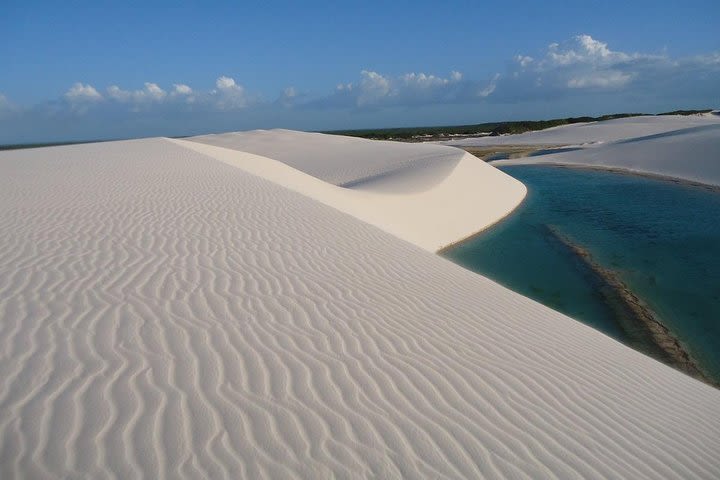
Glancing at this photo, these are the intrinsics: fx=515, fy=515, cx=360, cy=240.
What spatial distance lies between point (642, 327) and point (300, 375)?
573cm

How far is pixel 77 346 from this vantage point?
12.6ft

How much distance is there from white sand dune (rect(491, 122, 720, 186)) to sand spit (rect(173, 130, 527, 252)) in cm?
851

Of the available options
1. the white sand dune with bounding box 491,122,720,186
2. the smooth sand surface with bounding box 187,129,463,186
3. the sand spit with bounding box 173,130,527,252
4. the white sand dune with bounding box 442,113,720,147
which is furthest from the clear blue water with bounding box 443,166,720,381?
the white sand dune with bounding box 442,113,720,147

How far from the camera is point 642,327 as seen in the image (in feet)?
23.9

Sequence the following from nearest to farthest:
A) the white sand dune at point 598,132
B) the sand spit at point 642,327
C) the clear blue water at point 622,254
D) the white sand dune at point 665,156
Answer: the sand spit at point 642,327, the clear blue water at point 622,254, the white sand dune at point 665,156, the white sand dune at point 598,132

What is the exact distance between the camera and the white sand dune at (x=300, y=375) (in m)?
2.87

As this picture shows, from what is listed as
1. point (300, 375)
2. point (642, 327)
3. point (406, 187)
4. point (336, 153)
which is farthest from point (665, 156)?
point (300, 375)

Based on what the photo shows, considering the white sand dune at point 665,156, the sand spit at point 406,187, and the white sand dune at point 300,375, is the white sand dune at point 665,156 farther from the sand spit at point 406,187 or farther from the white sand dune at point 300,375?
the white sand dune at point 300,375

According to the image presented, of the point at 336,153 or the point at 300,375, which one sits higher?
the point at 336,153

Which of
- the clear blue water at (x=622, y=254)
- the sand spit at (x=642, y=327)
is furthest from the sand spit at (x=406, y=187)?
the sand spit at (x=642, y=327)

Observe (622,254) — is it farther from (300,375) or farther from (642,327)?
(300,375)

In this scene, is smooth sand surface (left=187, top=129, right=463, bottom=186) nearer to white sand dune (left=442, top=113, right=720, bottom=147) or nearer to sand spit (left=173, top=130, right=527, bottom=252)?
sand spit (left=173, top=130, right=527, bottom=252)

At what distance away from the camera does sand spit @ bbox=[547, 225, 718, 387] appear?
627cm

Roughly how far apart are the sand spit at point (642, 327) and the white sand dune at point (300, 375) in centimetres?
90
